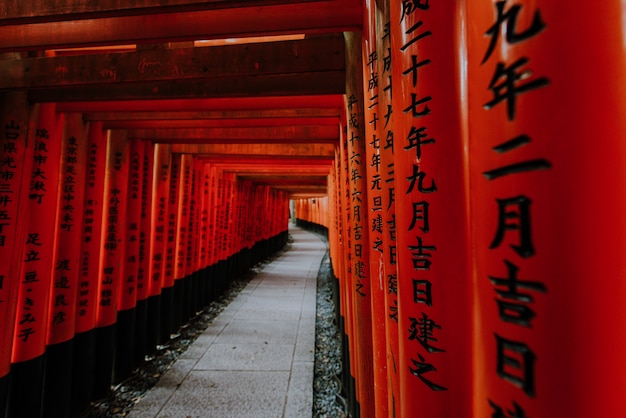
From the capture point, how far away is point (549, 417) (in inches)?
23.9

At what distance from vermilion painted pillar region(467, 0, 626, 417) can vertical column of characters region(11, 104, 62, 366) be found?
4014mm

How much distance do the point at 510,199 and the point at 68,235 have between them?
4397 millimetres

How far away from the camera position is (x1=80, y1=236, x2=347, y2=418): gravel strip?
4066mm

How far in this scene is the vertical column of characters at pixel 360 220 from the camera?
2.29 meters

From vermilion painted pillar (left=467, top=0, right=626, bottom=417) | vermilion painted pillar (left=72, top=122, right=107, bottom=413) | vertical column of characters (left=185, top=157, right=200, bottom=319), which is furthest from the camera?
vertical column of characters (left=185, top=157, right=200, bottom=319)

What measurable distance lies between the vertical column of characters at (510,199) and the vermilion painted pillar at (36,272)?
396 cm

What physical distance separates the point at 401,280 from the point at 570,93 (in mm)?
748

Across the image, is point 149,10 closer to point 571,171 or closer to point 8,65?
point 8,65

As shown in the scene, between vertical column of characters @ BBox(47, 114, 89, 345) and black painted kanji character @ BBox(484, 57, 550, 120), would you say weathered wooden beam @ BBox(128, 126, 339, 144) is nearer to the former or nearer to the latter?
vertical column of characters @ BBox(47, 114, 89, 345)

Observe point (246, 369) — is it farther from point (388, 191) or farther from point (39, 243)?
point (388, 191)

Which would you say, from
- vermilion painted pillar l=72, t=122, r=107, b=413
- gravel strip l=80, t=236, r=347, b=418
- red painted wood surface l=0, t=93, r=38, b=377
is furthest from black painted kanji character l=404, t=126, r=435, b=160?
vermilion painted pillar l=72, t=122, r=107, b=413

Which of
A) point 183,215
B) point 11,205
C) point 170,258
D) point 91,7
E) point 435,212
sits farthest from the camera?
point 183,215

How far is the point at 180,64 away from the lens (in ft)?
9.00

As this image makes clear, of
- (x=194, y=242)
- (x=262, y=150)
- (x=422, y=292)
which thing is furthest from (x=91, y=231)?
(x=422, y=292)
